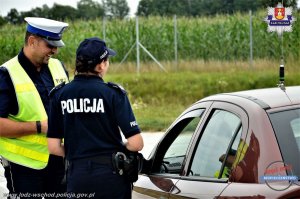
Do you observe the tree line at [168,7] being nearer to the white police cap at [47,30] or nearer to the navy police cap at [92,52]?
the white police cap at [47,30]

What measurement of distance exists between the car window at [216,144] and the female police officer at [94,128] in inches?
14.5

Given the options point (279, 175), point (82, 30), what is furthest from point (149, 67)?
point (279, 175)

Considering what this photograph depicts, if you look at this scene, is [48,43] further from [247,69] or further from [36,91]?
[247,69]

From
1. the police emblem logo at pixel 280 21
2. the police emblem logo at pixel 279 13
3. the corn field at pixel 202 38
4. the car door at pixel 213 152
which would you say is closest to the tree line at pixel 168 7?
the corn field at pixel 202 38

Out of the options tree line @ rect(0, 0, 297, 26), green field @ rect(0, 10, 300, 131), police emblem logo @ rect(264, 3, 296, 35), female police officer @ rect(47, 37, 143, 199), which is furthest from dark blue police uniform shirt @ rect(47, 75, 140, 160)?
green field @ rect(0, 10, 300, 131)

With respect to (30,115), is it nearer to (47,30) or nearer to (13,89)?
(13,89)

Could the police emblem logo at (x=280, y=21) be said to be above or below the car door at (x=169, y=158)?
above

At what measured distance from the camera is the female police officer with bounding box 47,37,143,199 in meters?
4.56

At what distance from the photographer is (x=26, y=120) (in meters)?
5.40

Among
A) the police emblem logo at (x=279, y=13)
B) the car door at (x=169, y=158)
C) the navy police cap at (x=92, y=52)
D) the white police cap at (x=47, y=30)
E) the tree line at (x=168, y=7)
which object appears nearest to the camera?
the navy police cap at (x=92, y=52)

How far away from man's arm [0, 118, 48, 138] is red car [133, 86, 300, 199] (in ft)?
2.87

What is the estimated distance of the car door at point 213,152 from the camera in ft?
13.6

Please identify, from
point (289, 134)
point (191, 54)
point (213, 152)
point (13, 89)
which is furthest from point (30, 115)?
point (191, 54)

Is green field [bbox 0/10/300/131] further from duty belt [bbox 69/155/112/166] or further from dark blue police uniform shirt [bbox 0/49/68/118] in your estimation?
duty belt [bbox 69/155/112/166]
